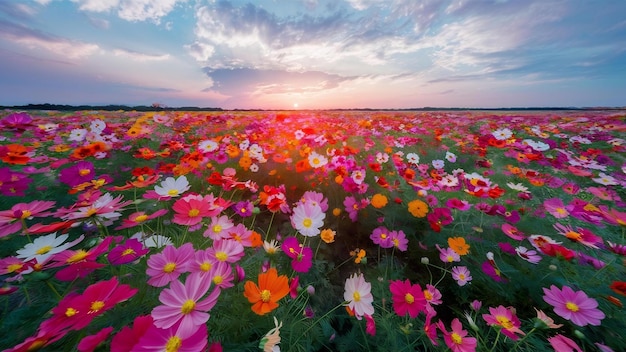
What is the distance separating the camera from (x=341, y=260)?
78.8 inches

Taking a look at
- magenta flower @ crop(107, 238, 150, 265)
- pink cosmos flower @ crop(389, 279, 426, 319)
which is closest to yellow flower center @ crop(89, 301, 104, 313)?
magenta flower @ crop(107, 238, 150, 265)

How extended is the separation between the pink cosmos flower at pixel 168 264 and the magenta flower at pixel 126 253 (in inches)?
2.5

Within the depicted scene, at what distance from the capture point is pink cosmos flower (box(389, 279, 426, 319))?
96 centimetres

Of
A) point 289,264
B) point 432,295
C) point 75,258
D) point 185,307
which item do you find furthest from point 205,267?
point 432,295

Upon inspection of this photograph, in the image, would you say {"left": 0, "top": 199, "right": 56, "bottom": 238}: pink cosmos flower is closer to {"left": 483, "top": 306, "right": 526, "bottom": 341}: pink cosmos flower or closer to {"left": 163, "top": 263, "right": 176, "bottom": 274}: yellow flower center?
{"left": 163, "top": 263, "right": 176, "bottom": 274}: yellow flower center

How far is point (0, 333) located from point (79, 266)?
1.61ft

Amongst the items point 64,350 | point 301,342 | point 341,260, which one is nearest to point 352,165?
point 341,260

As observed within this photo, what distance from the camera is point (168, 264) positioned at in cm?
78

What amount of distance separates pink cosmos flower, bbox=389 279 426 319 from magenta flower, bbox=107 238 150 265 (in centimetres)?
91

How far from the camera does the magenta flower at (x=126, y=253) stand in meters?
0.75

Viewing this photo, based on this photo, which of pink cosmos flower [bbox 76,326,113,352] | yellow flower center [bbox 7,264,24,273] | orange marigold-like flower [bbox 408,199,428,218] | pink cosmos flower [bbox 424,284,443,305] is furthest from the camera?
orange marigold-like flower [bbox 408,199,428,218]

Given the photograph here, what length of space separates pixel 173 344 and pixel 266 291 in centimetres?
30

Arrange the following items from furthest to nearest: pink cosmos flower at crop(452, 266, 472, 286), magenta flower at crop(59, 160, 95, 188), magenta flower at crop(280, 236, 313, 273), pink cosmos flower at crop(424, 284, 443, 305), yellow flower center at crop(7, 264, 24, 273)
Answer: pink cosmos flower at crop(452, 266, 472, 286) → magenta flower at crop(59, 160, 95, 188) → pink cosmos flower at crop(424, 284, 443, 305) → magenta flower at crop(280, 236, 313, 273) → yellow flower center at crop(7, 264, 24, 273)

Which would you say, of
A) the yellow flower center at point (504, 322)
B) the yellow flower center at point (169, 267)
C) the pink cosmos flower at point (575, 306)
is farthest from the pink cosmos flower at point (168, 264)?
the pink cosmos flower at point (575, 306)
